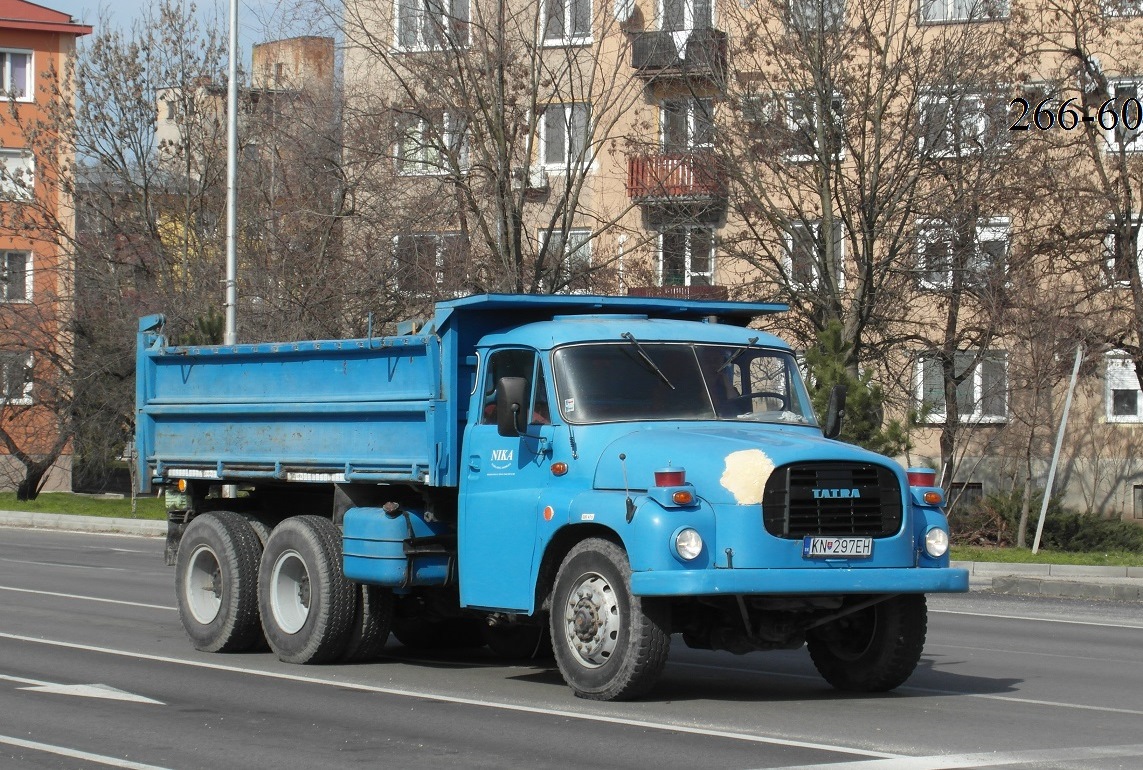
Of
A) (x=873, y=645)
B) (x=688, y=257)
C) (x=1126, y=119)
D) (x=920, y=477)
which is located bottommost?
(x=873, y=645)

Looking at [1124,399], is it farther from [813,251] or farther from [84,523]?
[84,523]

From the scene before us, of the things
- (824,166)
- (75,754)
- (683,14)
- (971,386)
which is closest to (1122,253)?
(971,386)

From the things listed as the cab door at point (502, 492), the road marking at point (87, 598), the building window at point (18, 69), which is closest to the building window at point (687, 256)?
the road marking at point (87, 598)

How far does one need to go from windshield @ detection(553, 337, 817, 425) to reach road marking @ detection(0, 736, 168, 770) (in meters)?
3.85

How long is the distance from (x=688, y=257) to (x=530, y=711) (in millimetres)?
21898

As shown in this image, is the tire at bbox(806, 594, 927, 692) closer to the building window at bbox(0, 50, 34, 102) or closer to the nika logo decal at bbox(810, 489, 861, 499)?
the nika logo decal at bbox(810, 489, 861, 499)

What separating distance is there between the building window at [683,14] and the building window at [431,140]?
4079mm

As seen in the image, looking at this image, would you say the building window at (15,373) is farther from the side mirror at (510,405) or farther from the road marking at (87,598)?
the side mirror at (510,405)

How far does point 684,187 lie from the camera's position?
30.2 meters

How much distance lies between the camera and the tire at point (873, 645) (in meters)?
11.1

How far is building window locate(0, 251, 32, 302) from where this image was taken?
4488 cm

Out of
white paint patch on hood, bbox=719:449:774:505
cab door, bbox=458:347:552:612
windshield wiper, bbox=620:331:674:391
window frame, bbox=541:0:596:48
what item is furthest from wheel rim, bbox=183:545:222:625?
window frame, bbox=541:0:596:48

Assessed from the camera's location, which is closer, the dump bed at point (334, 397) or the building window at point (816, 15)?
the dump bed at point (334, 397)

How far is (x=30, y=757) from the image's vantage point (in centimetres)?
852
